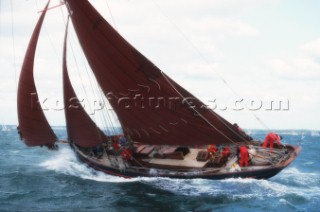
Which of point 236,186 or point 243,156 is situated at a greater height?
point 243,156

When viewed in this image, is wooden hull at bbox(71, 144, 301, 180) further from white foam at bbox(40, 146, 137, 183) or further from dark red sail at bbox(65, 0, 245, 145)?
dark red sail at bbox(65, 0, 245, 145)

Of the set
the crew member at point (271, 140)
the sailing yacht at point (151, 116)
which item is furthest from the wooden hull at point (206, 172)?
the crew member at point (271, 140)

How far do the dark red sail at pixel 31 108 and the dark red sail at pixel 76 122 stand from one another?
1644 millimetres

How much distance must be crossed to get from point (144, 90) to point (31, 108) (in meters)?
7.92

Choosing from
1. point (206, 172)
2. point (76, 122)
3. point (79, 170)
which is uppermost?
point (76, 122)

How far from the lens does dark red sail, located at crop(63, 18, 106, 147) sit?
22.2m

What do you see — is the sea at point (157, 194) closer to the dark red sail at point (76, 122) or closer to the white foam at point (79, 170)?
the white foam at point (79, 170)

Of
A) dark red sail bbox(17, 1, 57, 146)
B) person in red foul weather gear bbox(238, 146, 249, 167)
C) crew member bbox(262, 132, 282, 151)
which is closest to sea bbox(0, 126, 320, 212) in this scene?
person in red foul weather gear bbox(238, 146, 249, 167)

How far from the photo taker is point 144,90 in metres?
19.0

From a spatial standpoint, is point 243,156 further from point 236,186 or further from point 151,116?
point 151,116

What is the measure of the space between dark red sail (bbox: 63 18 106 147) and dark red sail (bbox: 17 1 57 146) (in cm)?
164

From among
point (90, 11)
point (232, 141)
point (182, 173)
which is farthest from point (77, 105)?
point (232, 141)

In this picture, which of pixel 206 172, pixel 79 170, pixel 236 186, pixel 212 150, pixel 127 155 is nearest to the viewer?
pixel 236 186

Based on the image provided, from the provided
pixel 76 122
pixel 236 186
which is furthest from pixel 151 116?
pixel 236 186
